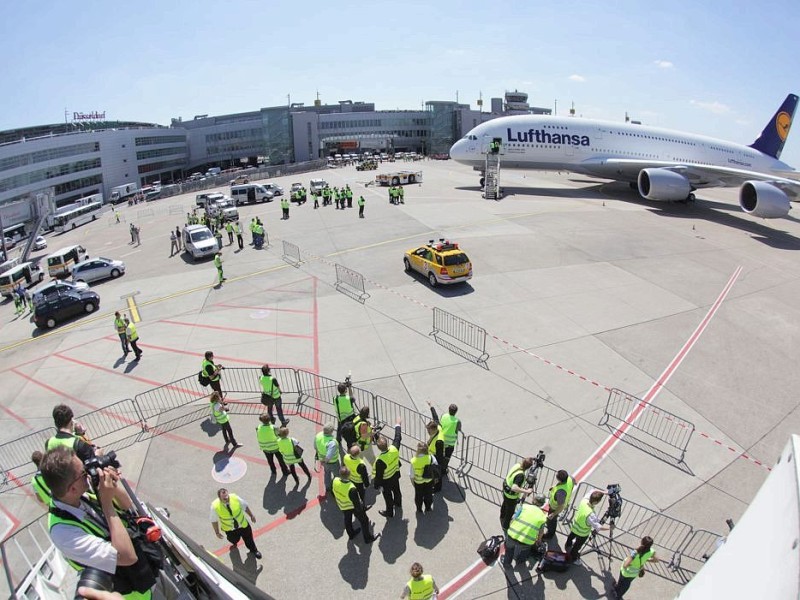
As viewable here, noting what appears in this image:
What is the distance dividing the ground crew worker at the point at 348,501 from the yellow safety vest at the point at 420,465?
1047 mm

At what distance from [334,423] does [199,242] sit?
1854cm

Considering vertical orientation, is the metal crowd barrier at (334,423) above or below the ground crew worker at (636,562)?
below

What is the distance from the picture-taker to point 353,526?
24.4 feet

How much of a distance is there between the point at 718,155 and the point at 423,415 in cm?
4439

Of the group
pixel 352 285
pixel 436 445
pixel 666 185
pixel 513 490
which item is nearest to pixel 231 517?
pixel 436 445

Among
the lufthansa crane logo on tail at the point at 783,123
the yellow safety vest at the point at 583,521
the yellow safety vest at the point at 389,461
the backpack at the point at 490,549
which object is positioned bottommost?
the backpack at the point at 490,549

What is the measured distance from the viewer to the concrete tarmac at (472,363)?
7.28m

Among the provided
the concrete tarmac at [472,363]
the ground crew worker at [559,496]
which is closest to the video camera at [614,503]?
the ground crew worker at [559,496]

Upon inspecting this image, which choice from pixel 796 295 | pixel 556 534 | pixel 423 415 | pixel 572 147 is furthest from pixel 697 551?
pixel 572 147

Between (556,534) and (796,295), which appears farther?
(796,295)

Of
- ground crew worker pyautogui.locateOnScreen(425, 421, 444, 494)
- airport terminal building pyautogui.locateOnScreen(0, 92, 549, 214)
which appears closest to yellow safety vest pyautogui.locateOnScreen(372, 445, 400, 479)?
ground crew worker pyautogui.locateOnScreen(425, 421, 444, 494)

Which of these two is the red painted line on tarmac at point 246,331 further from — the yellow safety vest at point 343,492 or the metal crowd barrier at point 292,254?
the yellow safety vest at point 343,492

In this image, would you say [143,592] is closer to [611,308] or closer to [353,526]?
[353,526]

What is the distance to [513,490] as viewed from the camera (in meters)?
6.95
